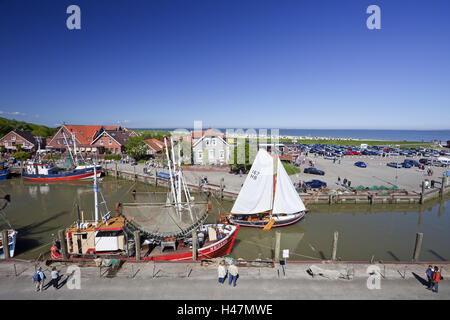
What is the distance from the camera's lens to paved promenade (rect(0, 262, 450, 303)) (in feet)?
39.6

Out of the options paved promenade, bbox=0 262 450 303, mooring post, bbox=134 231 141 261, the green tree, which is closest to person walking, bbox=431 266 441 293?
paved promenade, bbox=0 262 450 303


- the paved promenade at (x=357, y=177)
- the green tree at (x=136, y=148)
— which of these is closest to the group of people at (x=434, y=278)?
the paved promenade at (x=357, y=177)

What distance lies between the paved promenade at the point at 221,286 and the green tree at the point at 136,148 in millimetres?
42492

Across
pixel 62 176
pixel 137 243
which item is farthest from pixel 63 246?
pixel 62 176

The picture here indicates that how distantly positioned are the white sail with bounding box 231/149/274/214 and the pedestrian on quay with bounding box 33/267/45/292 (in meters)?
15.1

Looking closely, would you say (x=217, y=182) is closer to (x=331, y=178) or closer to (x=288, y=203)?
(x=288, y=203)

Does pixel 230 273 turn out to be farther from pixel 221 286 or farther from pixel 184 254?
pixel 184 254

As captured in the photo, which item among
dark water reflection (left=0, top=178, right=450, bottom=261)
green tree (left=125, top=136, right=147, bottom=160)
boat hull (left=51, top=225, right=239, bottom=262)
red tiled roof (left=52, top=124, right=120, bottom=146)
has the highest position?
red tiled roof (left=52, top=124, right=120, bottom=146)

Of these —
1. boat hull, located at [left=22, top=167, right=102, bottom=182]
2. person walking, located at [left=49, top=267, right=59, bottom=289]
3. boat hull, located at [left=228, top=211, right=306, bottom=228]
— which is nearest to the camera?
person walking, located at [left=49, top=267, right=59, bottom=289]

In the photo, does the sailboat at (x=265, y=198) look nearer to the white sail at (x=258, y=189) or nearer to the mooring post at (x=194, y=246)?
the white sail at (x=258, y=189)

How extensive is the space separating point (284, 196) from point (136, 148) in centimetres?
4204

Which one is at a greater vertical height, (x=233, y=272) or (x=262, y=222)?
(x=233, y=272)

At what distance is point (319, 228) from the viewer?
24.6 m

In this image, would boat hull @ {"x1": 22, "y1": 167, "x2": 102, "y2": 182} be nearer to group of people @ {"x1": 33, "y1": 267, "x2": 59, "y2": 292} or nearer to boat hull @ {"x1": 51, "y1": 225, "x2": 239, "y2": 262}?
boat hull @ {"x1": 51, "y1": 225, "x2": 239, "y2": 262}
